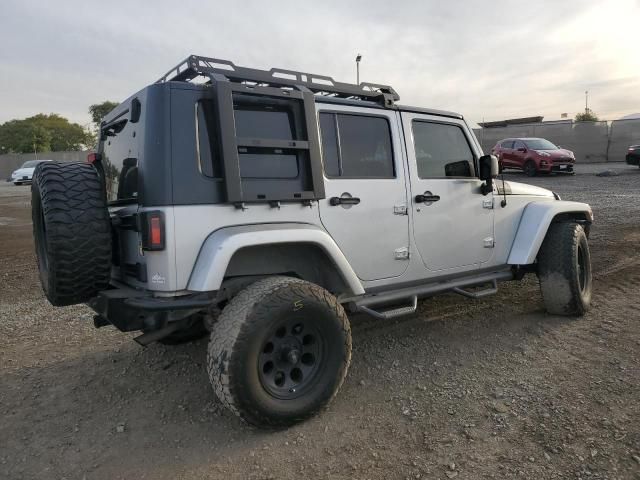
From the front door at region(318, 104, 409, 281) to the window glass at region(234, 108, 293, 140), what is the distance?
0.37m

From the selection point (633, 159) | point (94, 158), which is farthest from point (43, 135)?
point (94, 158)

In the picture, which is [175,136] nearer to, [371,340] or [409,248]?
[409,248]

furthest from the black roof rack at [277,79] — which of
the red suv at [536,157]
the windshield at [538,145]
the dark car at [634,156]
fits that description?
the dark car at [634,156]

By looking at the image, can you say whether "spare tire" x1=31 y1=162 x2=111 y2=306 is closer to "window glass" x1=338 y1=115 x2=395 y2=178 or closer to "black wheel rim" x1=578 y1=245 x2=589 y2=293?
"window glass" x1=338 y1=115 x2=395 y2=178

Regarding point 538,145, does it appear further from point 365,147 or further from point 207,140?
point 207,140

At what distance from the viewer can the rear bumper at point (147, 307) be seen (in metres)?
2.73

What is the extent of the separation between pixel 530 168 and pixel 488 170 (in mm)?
16325

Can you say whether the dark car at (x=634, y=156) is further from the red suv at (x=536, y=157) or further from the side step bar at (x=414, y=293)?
the side step bar at (x=414, y=293)

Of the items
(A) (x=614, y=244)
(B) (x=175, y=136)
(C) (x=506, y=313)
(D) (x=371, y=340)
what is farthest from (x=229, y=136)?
(A) (x=614, y=244)

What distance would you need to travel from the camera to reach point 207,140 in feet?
9.68

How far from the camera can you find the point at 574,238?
4.68 meters

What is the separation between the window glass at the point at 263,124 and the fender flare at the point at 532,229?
260 centimetres

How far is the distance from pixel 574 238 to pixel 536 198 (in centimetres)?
56

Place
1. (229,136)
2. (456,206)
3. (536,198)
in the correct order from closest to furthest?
(229,136) → (456,206) → (536,198)
